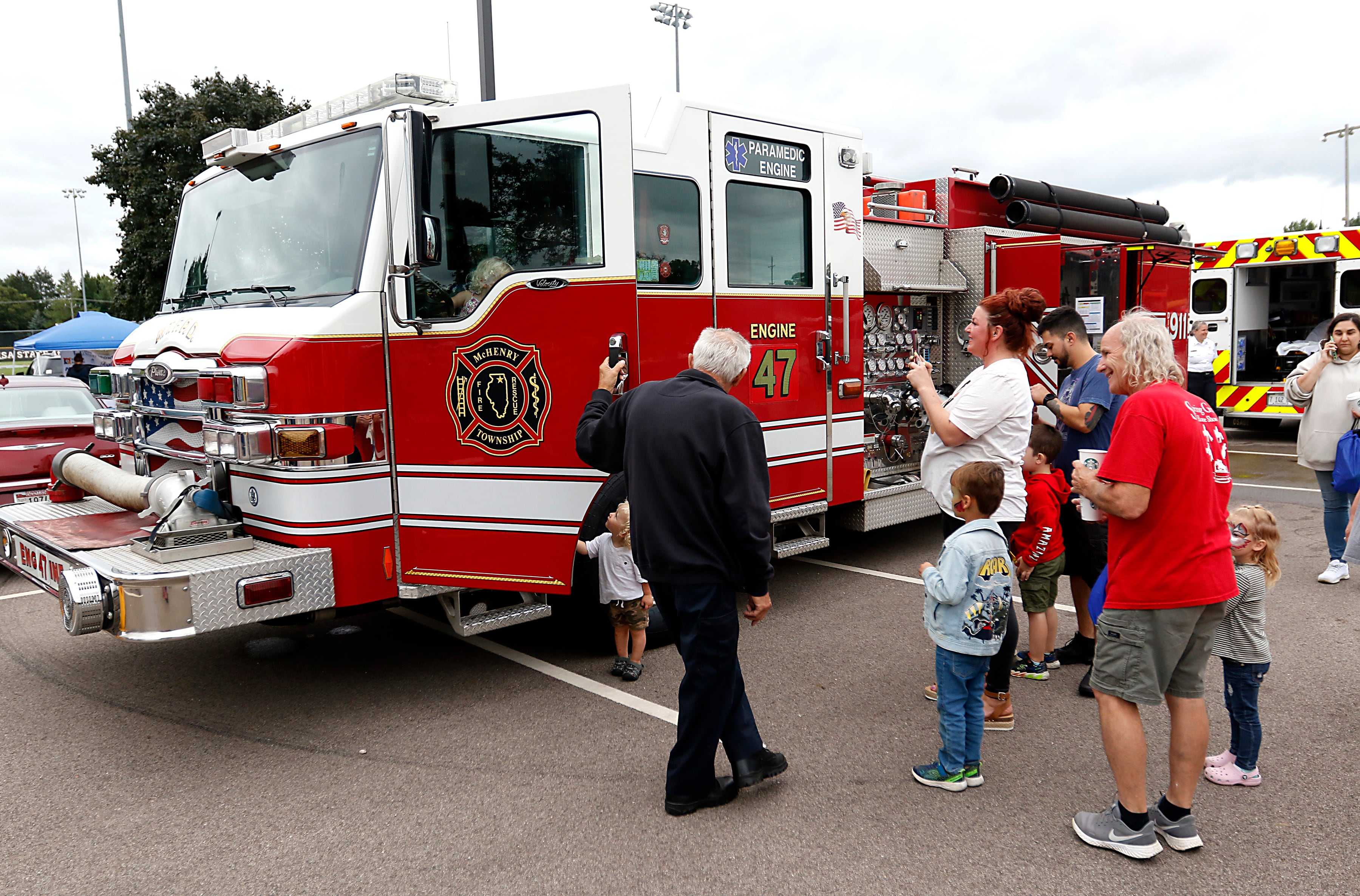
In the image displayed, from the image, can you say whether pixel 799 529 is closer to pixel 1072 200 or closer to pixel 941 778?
pixel 941 778

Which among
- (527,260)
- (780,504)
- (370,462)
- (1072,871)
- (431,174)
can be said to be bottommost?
(1072,871)

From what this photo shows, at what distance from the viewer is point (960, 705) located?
3584 mm

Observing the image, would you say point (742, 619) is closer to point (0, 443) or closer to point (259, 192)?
point (259, 192)

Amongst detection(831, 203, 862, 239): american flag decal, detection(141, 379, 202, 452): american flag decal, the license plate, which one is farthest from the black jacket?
detection(831, 203, 862, 239): american flag decal

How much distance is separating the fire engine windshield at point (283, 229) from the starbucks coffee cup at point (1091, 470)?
10.3ft

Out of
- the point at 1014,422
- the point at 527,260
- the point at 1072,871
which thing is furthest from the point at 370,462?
the point at 1072,871

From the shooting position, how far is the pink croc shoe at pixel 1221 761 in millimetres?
3631

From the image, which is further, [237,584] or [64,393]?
[64,393]

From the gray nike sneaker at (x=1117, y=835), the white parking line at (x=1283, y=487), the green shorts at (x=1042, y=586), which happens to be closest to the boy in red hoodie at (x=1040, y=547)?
the green shorts at (x=1042, y=586)

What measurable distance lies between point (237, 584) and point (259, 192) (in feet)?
6.99

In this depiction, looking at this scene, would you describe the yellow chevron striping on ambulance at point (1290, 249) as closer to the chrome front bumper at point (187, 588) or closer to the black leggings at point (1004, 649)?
the black leggings at point (1004, 649)

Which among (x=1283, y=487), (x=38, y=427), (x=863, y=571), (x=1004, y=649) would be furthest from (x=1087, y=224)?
(x=38, y=427)

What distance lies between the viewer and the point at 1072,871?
305 cm

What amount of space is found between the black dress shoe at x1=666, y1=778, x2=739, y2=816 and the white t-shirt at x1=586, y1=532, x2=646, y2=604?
4.22 feet
